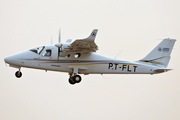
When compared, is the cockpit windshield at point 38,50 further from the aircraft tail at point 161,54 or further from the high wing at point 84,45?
the aircraft tail at point 161,54

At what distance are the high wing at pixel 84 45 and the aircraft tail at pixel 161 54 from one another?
15.8 feet

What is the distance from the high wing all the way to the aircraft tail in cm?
483

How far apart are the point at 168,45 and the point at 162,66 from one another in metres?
1.88

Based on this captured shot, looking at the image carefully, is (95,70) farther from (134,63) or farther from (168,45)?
(168,45)

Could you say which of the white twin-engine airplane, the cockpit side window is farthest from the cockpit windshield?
the cockpit side window

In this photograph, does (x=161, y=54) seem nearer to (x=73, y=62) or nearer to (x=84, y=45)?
(x=84, y=45)

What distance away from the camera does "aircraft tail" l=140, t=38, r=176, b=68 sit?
87.2 ft

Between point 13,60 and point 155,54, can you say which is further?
point 155,54

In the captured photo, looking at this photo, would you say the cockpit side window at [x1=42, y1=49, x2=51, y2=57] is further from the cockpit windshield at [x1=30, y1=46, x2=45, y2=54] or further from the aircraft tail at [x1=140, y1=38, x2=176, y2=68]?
the aircraft tail at [x1=140, y1=38, x2=176, y2=68]

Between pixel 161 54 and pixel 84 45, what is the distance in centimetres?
705

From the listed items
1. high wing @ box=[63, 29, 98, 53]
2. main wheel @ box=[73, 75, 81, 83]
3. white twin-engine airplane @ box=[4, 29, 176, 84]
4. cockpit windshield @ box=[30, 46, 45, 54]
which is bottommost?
main wheel @ box=[73, 75, 81, 83]

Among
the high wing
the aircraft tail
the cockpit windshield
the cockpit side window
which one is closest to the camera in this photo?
the high wing

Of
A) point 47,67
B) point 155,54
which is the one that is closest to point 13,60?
point 47,67

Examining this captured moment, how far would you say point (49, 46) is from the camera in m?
24.9
